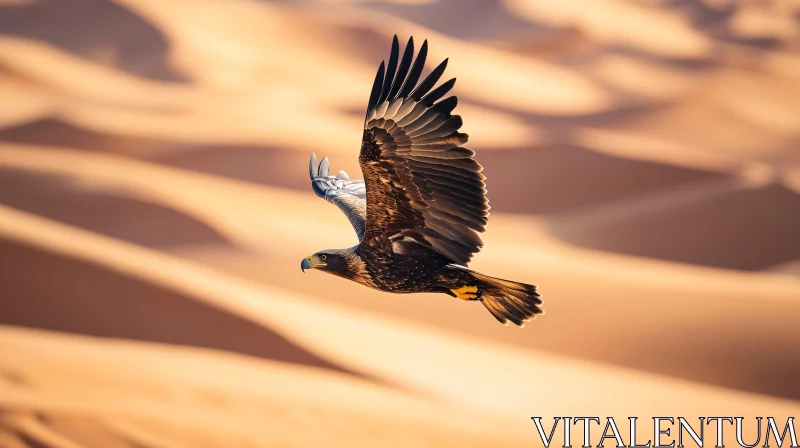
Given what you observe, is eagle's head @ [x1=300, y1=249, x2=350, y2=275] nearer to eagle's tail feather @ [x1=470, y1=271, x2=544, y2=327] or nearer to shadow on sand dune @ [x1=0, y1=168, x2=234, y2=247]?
eagle's tail feather @ [x1=470, y1=271, x2=544, y2=327]

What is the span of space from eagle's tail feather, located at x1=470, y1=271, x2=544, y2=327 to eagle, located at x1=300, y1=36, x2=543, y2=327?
0.05m

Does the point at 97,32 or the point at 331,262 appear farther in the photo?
the point at 97,32

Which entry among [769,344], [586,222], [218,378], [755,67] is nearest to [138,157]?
[586,222]

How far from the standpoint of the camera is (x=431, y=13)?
45562mm

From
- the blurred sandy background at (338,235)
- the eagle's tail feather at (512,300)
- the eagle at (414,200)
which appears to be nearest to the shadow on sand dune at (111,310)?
the blurred sandy background at (338,235)

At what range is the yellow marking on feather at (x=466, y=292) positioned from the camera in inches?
202

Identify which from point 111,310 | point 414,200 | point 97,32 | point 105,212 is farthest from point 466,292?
point 97,32

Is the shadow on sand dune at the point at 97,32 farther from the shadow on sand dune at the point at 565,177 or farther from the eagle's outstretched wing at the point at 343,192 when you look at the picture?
the eagle's outstretched wing at the point at 343,192

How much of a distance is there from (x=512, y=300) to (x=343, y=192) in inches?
78.3

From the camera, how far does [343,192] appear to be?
274 inches

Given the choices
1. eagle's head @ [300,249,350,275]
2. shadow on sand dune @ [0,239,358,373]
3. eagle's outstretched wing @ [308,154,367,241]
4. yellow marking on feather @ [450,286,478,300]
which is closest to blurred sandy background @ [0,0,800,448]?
shadow on sand dune @ [0,239,358,373]

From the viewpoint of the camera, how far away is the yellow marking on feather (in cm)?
512

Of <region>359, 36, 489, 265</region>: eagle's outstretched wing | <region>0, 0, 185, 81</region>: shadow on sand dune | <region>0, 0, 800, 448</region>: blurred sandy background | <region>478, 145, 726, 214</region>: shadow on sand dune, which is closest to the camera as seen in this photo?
<region>359, 36, 489, 265</region>: eagle's outstretched wing

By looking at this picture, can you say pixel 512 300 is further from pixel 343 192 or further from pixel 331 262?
pixel 343 192
